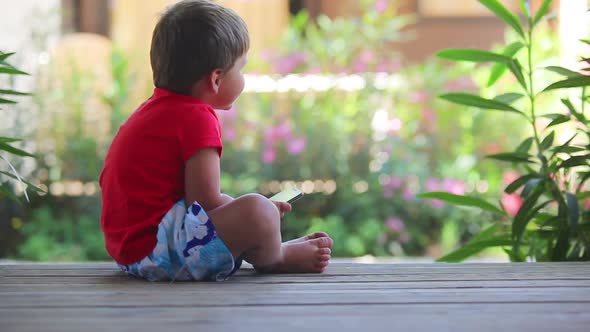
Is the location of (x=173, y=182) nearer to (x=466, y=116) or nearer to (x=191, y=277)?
(x=191, y=277)

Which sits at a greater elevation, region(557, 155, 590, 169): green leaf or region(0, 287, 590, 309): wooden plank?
region(557, 155, 590, 169): green leaf

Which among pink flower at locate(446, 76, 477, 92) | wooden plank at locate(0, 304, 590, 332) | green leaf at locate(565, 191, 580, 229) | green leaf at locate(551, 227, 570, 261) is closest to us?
wooden plank at locate(0, 304, 590, 332)

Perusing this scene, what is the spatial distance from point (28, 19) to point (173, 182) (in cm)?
315

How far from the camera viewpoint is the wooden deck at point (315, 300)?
4.52 feet

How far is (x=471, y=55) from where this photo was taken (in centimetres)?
244

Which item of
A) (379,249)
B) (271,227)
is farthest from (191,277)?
(379,249)

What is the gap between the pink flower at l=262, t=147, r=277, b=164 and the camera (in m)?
4.48

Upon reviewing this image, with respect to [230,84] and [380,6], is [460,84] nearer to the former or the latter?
[380,6]

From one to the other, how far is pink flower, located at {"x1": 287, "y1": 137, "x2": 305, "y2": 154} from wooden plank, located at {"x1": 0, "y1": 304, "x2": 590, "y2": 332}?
9.62ft

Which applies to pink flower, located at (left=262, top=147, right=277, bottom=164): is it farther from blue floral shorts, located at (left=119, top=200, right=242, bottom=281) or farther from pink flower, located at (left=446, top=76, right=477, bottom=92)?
blue floral shorts, located at (left=119, top=200, right=242, bottom=281)

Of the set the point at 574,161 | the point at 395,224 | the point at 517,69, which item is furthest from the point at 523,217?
the point at 395,224

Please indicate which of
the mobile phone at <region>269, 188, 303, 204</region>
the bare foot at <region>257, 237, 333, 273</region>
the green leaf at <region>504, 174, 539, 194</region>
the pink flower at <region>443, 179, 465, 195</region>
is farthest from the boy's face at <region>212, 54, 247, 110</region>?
the pink flower at <region>443, 179, 465, 195</region>

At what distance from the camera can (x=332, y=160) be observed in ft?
14.8

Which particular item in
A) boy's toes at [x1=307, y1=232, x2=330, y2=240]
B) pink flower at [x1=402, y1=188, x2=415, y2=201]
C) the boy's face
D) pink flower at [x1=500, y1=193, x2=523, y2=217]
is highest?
the boy's face
